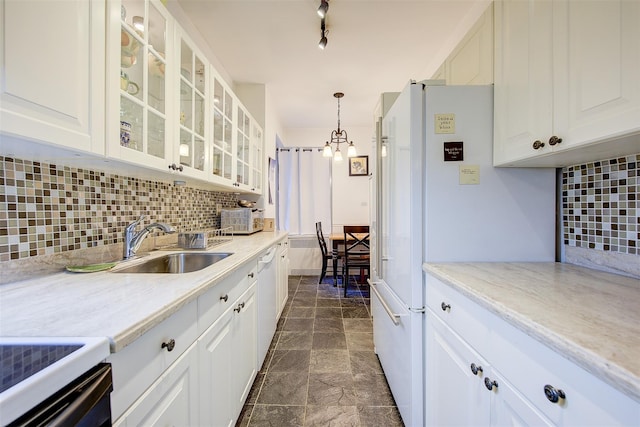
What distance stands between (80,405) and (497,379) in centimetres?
99

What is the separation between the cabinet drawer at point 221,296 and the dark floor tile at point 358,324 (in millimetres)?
1425

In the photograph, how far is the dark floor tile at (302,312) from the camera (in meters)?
2.84

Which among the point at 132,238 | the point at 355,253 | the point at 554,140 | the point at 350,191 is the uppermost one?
the point at 350,191

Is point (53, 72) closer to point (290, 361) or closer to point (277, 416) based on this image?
point (277, 416)

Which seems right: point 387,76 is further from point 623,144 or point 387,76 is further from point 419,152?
point 623,144

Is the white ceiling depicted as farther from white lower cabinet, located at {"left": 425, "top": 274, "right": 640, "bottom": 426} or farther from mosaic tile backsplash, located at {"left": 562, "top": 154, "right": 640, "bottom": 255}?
white lower cabinet, located at {"left": 425, "top": 274, "right": 640, "bottom": 426}

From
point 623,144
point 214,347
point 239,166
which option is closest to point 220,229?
point 239,166

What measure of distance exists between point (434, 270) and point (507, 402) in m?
0.49

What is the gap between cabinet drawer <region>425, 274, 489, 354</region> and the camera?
818mm

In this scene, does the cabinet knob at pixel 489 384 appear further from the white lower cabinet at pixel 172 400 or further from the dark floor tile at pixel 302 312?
the dark floor tile at pixel 302 312

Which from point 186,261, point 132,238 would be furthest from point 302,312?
point 132,238

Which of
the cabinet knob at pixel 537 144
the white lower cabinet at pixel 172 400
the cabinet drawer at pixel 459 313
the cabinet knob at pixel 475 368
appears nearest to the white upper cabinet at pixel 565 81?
the cabinet knob at pixel 537 144

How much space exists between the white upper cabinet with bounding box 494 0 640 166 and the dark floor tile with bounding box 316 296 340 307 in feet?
8.19

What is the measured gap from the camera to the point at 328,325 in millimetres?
2604
